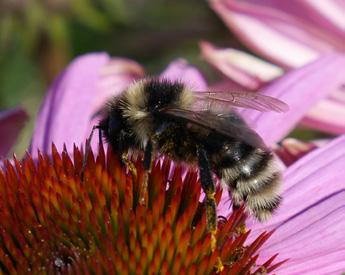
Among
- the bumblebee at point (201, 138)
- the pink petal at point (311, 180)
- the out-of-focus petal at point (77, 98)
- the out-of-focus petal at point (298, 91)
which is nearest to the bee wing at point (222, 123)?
the bumblebee at point (201, 138)

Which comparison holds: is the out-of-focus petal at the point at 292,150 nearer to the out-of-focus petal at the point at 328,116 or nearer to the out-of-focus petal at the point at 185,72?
the out-of-focus petal at the point at 328,116

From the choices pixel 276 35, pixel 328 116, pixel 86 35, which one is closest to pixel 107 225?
pixel 328 116

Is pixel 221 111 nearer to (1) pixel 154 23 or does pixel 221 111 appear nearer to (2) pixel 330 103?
(2) pixel 330 103

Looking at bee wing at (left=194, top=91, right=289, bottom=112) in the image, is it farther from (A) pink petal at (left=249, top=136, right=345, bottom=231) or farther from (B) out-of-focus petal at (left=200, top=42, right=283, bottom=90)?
(B) out-of-focus petal at (left=200, top=42, right=283, bottom=90)

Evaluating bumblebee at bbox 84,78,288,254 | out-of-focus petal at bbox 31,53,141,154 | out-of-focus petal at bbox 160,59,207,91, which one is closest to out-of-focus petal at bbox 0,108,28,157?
out-of-focus petal at bbox 31,53,141,154

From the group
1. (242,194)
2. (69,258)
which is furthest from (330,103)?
(69,258)

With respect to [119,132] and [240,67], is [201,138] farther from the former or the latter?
[240,67]
